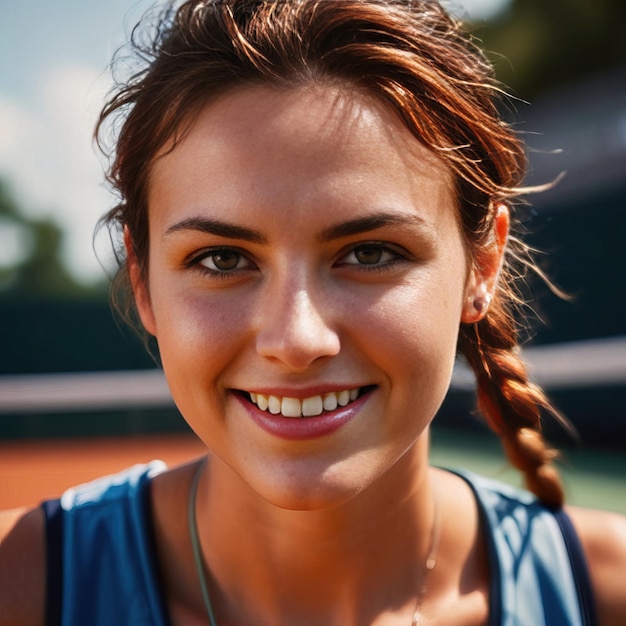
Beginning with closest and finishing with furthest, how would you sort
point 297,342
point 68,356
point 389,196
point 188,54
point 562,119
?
point 297,342 → point 389,196 → point 188,54 → point 68,356 → point 562,119

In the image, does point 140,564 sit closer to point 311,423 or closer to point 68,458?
point 311,423

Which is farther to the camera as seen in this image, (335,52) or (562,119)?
(562,119)

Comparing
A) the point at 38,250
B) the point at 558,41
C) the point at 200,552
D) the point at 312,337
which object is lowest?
the point at 200,552

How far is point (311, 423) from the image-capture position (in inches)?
70.2

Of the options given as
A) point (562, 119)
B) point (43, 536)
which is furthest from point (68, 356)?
point (43, 536)

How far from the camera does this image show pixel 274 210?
1.74m

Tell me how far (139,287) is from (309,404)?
2.24 ft

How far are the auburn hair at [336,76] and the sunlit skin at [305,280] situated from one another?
56 millimetres

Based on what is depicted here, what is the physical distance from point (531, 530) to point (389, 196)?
106 cm

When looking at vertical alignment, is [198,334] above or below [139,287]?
below

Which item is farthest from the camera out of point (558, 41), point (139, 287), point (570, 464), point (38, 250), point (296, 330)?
point (38, 250)

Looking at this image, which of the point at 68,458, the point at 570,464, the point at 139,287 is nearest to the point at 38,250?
the point at 68,458

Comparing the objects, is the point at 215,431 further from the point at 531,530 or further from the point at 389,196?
the point at 531,530

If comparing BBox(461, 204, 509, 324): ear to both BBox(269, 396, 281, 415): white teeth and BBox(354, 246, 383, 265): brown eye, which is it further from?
BBox(269, 396, 281, 415): white teeth
